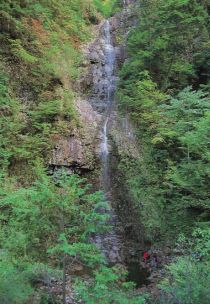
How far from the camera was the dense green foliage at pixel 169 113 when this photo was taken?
9609 millimetres

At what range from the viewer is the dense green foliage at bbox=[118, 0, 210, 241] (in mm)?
9609

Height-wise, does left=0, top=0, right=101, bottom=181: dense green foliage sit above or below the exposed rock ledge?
above

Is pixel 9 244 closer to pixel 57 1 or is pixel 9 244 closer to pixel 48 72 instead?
pixel 48 72

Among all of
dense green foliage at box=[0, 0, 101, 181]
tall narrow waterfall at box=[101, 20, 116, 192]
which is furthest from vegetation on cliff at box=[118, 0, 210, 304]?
dense green foliage at box=[0, 0, 101, 181]

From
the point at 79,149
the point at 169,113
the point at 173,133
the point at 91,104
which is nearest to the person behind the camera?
the point at 173,133

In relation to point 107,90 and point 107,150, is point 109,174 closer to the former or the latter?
point 107,150

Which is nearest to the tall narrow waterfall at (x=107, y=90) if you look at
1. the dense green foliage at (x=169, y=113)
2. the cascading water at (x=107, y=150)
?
the cascading water at (x=107, y=150)

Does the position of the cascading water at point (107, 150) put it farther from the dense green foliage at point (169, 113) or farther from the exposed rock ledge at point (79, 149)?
the dense green foliage at point (169, 113)

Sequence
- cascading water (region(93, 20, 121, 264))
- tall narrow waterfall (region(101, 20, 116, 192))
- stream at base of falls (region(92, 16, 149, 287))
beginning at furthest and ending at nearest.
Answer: tall narrow waterfall (region(101, 20, 116, 192)) < cascading water (region(93, 20, 121, 264)) < stream at base of falls (region(92, 16, 149, 287))

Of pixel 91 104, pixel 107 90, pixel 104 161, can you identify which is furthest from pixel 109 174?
pixel 107 90

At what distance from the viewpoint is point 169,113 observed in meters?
11.3

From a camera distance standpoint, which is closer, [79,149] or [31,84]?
[79,149]

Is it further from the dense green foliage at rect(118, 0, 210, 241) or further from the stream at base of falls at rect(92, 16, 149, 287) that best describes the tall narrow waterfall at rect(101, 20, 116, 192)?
the dense green foliage at rect(118, 0, 210, 241)

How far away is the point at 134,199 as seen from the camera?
38.9 feet
